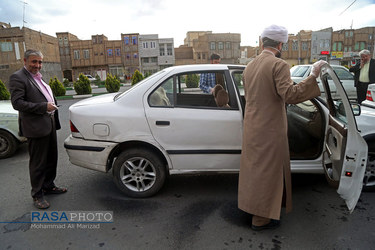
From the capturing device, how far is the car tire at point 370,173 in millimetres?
3240

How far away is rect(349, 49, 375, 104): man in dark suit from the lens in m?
6.07

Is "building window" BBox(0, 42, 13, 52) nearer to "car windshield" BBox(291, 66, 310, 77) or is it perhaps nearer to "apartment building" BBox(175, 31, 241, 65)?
"apartment building" BBox(175, 31, 241, 65)

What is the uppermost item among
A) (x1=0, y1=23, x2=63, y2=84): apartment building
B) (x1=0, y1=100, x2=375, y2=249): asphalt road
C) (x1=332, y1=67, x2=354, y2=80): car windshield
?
(x1=0, y1=23, x2=63, y2=84): apartment building

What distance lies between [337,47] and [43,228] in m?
62.3

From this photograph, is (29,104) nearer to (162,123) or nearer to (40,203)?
(40,203)

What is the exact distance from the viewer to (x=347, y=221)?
2779 millimetres

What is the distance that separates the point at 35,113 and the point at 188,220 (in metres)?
2.10

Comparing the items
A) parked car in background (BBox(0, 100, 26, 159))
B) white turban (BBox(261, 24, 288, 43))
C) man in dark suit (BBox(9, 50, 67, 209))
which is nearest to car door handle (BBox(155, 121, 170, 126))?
man in dark suit (BBox(9, 50, 67, 209))

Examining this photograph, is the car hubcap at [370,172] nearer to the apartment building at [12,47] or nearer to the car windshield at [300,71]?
the car windshield at [300,71]

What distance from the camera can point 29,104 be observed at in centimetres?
290

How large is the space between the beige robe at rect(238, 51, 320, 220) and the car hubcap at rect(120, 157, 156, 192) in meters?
1.23

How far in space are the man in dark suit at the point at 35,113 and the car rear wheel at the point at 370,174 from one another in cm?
381

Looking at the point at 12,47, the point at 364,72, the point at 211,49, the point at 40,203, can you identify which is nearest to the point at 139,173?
the point at 40,203

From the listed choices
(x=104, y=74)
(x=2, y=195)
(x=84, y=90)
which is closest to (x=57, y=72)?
(x=104, y=74)
